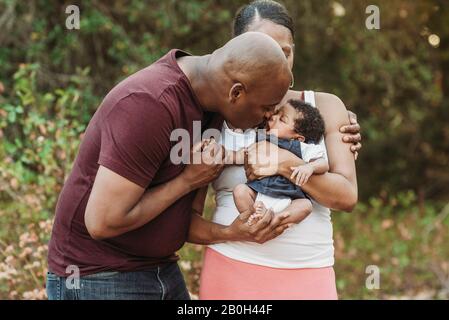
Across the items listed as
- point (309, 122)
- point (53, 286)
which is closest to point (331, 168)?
point (309, 122)

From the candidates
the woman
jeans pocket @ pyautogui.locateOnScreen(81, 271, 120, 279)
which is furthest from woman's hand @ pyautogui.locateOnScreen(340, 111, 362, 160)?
jeans pocket @ pyautogui.locateOnScreen(81, 271, 120, 279)

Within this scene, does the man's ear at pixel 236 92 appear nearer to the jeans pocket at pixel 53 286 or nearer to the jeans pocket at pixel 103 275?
the jeans pocket at pixel 103 275

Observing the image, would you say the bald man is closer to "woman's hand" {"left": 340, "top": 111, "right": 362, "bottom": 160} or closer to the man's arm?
the man's arm

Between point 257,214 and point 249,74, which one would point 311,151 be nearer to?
point 257,214

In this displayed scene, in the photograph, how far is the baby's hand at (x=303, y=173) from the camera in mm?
2434

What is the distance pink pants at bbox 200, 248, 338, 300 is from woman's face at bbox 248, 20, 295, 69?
820 millimetres

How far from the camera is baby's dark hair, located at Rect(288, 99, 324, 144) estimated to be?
2.54m

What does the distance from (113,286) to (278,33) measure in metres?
1.19

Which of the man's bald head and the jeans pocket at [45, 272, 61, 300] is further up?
the man's bald head

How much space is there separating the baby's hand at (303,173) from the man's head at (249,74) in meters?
0.27

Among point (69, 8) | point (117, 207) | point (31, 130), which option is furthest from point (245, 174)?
point (69, 8)

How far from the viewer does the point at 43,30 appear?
5.82 meters

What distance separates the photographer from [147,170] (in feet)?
7.25

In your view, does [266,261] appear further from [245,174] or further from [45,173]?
[45,173]
